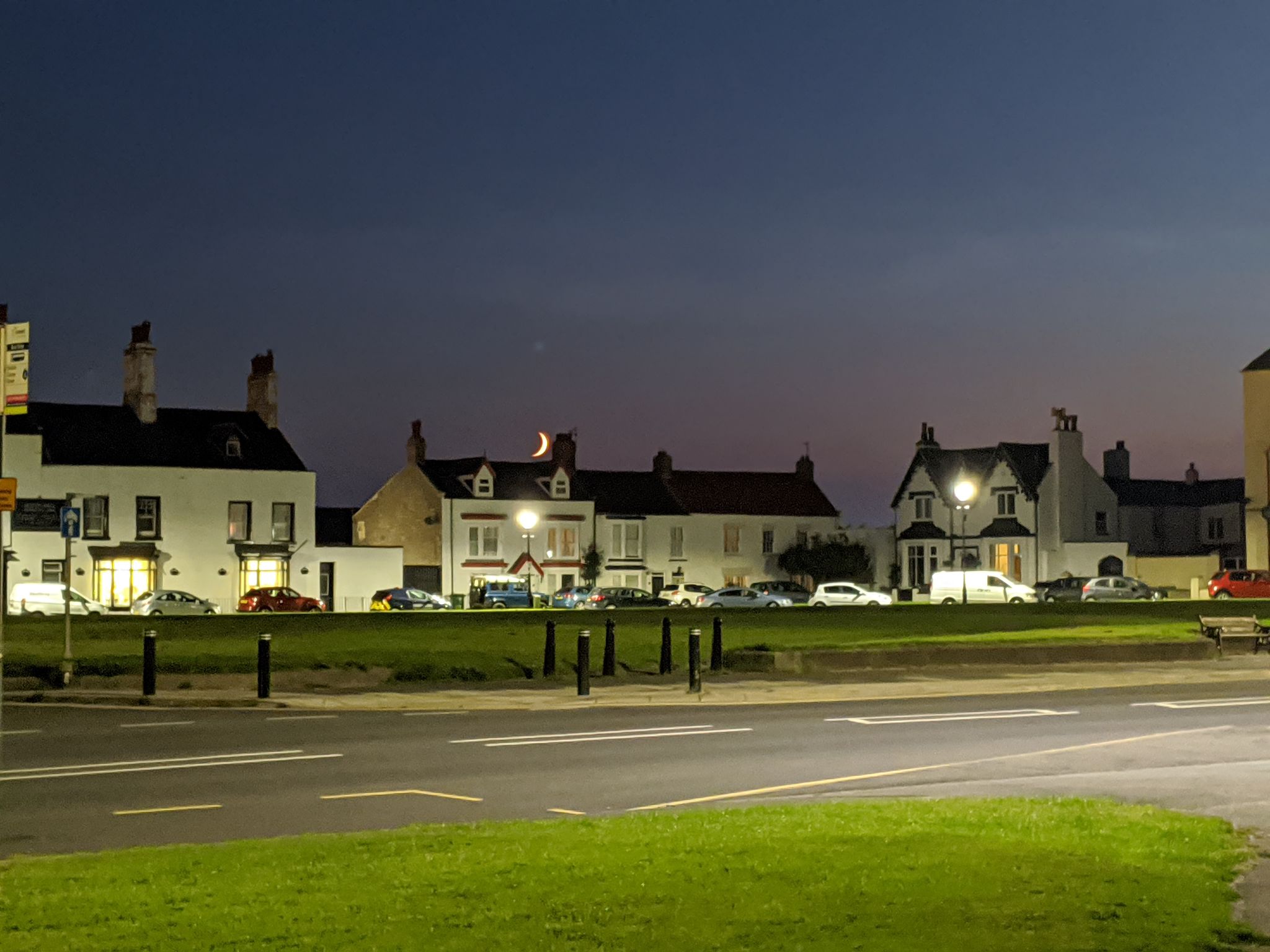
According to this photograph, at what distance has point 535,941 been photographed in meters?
8.05

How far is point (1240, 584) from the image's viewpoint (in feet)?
229

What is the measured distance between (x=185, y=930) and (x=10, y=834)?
17.5ft

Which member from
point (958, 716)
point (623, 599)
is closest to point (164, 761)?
point (958, 716)

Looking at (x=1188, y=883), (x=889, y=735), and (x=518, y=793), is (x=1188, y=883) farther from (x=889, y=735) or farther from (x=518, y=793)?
(x=889, y=735)

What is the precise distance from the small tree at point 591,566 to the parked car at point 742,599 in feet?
74.8

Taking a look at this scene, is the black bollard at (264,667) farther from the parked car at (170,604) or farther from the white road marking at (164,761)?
the parked car at (170,604)

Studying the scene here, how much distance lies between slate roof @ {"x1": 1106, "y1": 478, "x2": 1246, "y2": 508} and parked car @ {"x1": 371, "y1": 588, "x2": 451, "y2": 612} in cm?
4979

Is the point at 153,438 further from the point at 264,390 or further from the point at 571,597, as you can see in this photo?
the point at 571,597

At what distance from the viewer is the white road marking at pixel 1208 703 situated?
2547 cm

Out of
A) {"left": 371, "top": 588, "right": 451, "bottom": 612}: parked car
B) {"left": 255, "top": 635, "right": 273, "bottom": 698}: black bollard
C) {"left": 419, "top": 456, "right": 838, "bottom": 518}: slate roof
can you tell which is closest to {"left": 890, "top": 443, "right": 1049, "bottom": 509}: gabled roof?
{"left": 419, "top": 456, "right": 838, "bottom": 518}: slate roof

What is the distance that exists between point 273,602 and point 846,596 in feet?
75.4

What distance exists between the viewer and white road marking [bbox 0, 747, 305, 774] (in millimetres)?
17297

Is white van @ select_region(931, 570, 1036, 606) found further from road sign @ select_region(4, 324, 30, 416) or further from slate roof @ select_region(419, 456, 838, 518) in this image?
road sign @ select_region(4, 324, 30, 416)

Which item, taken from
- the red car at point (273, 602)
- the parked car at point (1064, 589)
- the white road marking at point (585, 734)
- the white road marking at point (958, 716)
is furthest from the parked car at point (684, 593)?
the white road marking at point (585, 734)
